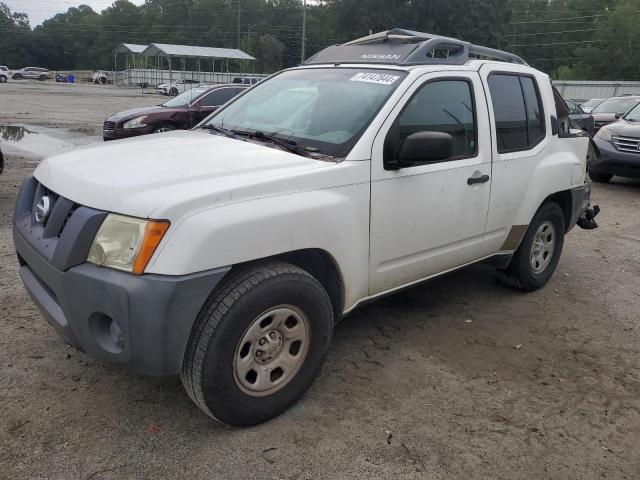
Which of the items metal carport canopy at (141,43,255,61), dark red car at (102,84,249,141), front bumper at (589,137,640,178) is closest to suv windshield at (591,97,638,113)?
front bumper at (589,137,640,178)

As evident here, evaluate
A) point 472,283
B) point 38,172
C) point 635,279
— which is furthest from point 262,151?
point 635,279

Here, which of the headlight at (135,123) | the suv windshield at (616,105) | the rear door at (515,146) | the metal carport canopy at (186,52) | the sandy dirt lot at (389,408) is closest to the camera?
the sandy dirt lot at (389,408)

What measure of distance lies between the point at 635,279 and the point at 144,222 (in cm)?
488

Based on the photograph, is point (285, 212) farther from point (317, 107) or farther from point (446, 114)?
point (446, 114)

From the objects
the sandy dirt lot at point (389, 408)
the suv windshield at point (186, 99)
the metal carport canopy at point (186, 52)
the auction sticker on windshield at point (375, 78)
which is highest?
the metal carport canopy at point (186, 52)

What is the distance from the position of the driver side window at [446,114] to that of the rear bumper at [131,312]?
165 cm

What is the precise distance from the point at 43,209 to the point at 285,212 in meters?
1.24

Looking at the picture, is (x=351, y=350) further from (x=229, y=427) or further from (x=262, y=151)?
(x=262, y=151)

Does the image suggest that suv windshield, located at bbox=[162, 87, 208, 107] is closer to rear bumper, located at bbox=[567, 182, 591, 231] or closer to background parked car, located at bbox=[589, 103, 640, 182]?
background parked car, located at bbox=[589, 103, 640, 182]

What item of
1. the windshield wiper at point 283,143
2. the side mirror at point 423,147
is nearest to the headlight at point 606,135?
the side mirror at point 423,147

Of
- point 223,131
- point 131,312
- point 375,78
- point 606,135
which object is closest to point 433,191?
point 375,78

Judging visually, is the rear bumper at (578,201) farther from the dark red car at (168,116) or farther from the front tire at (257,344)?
the dark red car at (168,116)

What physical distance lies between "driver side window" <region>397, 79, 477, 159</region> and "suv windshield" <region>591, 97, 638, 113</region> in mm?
13953

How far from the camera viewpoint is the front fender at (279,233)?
2436 mm
